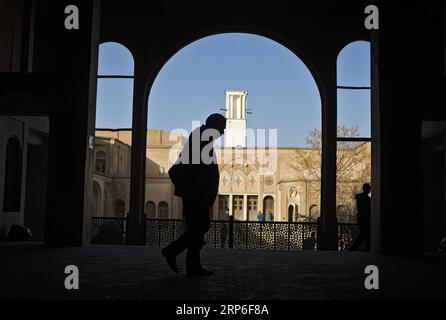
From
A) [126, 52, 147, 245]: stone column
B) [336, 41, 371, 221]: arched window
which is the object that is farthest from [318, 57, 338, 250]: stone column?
[126, 52, 147, 245]: stone column

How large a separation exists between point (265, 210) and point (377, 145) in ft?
159

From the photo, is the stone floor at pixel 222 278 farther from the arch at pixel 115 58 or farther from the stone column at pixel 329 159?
the arch at pixel 115 58

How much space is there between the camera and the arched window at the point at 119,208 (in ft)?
161

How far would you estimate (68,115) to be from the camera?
10.5 m

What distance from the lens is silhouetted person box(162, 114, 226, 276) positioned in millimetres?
5855

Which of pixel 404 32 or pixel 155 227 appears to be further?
pixel 155 227

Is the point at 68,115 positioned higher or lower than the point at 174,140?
lower

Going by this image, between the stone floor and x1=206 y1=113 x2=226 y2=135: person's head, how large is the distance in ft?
5.61

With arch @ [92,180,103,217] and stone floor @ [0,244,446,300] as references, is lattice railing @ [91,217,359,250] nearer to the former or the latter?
stone floor @ [0,244,446,300]

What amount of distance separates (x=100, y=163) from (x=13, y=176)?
33553 millimetres

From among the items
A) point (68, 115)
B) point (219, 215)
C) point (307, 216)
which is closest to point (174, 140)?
point (219, 215)

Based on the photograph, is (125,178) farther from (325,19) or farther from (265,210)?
(325,19)

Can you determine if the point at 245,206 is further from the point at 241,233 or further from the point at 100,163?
the point at 241,233
